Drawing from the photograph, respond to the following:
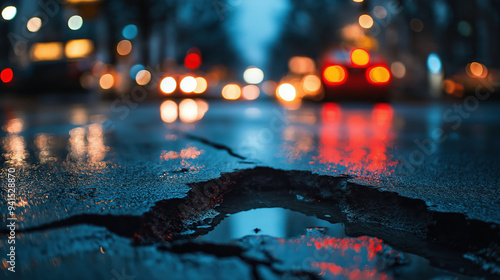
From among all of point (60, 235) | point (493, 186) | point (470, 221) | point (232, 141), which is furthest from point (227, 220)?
point (232, 141)

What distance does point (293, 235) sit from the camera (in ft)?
6.27

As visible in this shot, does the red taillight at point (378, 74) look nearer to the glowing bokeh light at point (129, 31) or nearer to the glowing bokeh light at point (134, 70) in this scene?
the glowing bokeh light at point (134, 70)

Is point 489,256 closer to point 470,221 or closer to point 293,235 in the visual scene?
point 470,221

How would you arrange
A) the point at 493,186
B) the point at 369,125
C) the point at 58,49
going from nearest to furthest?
the point at 493,186 < the point at 369,125 < the point at 58,49

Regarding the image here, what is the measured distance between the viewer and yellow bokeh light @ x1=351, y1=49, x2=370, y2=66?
31.1 ft

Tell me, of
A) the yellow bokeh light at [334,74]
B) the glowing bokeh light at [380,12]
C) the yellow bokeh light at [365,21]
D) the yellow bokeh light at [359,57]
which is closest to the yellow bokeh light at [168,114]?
the yellow bokeh light at [334,74]

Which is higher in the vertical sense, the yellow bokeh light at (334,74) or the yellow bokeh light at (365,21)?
the yellow bokeh light at (365,21)

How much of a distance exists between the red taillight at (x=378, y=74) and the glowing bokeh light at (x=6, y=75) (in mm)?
14615

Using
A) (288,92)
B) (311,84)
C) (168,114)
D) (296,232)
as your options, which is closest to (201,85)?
(288,92)

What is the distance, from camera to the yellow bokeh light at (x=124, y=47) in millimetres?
18848

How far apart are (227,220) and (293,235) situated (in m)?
0.38

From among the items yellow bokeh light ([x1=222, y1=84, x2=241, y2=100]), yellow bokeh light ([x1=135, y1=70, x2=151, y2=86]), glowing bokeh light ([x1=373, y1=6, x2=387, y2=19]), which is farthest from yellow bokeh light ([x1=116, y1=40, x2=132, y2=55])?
glowing bokeh light ([x1=373, y1=6, x2=387, y2=19])

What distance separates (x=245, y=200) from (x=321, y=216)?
496 mm

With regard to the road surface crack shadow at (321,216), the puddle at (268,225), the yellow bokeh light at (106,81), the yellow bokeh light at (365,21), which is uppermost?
the yellow bokeh light at (365,21)
